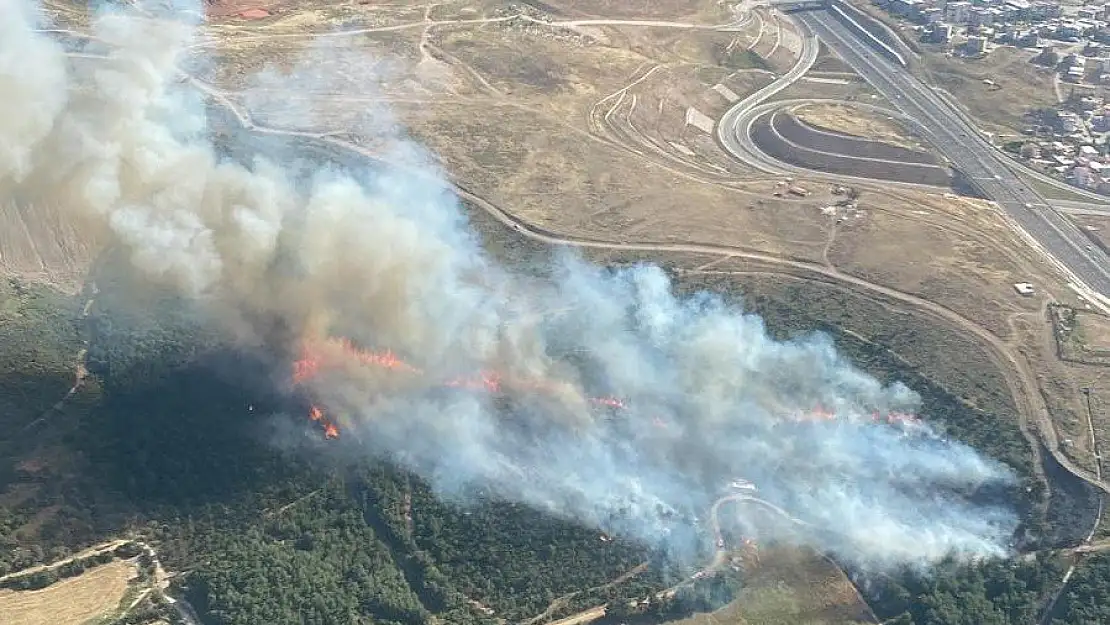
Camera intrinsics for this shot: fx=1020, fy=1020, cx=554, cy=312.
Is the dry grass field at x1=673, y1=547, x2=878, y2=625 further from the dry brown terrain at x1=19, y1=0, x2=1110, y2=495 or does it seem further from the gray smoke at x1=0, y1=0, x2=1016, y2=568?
the dry brown terrain at x1=19, y1=0, x2=1110, y2=495

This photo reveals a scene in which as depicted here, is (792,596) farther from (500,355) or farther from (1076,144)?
(1076,144)

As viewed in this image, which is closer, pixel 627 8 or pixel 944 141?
pixel 944 141

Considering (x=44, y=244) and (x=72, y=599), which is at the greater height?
(x=44, y=244)

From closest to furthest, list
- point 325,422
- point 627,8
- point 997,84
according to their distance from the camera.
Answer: point 325,422, point 997,84, point 627,8

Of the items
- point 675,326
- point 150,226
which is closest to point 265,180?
point 150,226

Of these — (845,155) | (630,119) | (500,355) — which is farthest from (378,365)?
(845,155)
